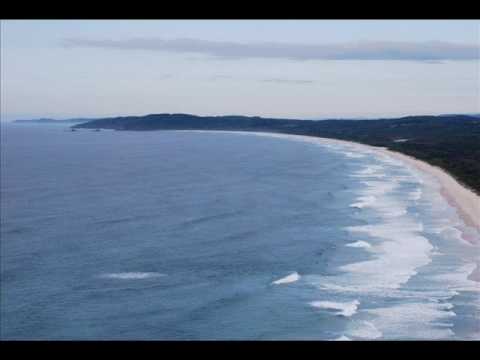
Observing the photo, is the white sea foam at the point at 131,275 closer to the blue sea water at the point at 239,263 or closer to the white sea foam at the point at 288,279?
the blue sea water at the point at 239,263

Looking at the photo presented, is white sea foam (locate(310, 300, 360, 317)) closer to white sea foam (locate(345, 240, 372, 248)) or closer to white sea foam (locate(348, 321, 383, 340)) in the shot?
white sea foam (locate(348, 321, 383, 340))

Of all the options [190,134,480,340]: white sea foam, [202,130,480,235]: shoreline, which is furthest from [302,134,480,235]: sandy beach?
[190,134,480,340]: white sea foam

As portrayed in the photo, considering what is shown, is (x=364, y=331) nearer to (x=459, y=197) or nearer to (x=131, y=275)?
(x=131, y=275)

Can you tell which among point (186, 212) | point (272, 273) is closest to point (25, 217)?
point (186, 212)

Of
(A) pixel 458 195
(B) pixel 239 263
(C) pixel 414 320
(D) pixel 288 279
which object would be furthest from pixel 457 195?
(C) pixel 414 320

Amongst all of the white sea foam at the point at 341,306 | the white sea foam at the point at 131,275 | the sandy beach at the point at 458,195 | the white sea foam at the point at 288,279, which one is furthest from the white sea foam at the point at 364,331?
the sandy beach at the point at 458,195
